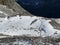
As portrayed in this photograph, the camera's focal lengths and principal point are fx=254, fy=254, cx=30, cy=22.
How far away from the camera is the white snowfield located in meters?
2.41

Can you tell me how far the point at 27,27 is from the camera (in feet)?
8.35

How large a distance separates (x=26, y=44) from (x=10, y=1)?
11.0 feet

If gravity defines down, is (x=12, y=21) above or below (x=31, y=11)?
above

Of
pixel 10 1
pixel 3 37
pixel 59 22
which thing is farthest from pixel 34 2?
pixel 3 37

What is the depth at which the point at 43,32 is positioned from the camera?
2393 millimetres

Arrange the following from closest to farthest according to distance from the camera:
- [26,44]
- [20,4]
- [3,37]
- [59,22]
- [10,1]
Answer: [26,44] < [3,37] < [59,22] < [10,1] < [20,4]

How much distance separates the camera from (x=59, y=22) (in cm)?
273

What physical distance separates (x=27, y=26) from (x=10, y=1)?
9.94 ft

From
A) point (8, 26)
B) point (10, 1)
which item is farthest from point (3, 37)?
point (10, 1)

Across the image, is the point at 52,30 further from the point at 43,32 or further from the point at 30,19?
the point at 30,19

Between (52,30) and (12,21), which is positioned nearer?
(52,30)

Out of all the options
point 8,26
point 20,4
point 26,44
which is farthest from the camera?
point 20,4

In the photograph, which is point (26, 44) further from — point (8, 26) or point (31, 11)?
point (31, 11)

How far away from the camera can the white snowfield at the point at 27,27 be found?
7.89ft
